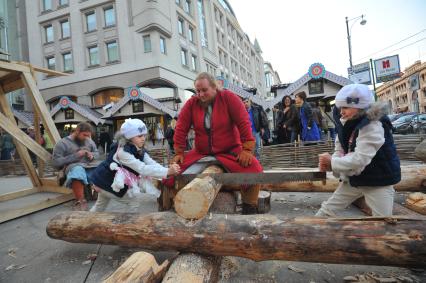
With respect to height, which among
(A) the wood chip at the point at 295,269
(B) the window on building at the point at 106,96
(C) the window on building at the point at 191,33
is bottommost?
(A) the wood chip at the point at 295,269

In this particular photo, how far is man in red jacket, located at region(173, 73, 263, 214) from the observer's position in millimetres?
3340

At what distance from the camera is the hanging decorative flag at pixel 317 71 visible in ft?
46.2

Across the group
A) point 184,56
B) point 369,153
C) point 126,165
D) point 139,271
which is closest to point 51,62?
point 184,56

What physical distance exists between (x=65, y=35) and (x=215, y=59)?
15569 mm

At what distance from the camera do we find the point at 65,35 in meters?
25.2

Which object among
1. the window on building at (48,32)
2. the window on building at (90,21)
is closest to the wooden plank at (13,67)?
the window on building at (90,21)

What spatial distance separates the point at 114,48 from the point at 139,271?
24.8 m

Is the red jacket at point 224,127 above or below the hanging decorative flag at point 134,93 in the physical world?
below

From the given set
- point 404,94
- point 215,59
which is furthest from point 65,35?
point 404,94

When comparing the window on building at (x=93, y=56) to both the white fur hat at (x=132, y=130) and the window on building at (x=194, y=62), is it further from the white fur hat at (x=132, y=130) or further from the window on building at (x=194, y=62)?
the white fur hat at (x=132, y=130)

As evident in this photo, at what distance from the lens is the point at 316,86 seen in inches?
578

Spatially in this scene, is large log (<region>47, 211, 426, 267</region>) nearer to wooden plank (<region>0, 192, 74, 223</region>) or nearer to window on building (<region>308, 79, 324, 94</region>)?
wooden plank (<region>0, 192, 74, 223</region>)

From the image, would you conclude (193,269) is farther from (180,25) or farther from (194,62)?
(194,62)

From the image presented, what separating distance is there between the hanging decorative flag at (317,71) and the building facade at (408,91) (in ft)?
139
